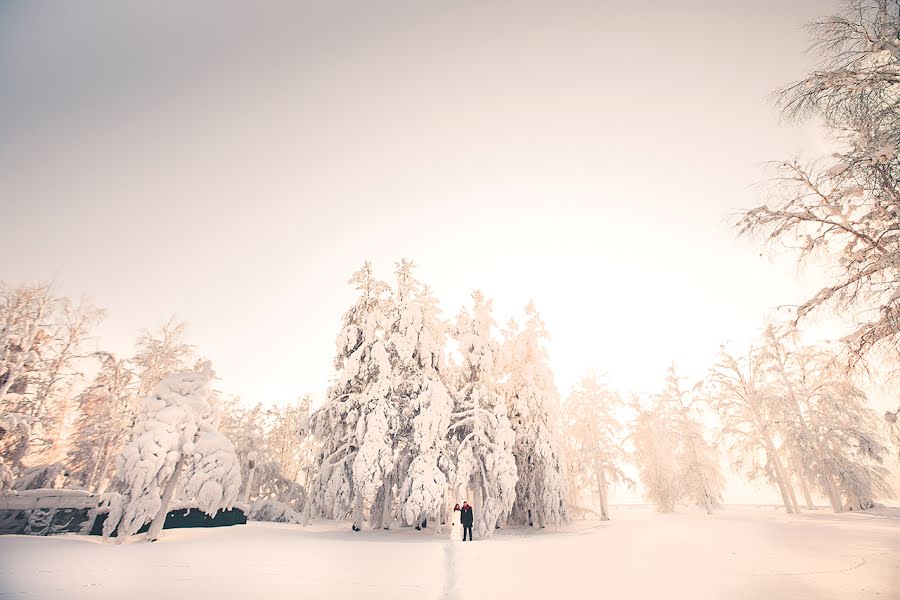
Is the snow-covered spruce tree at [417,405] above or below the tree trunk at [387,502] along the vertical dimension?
above

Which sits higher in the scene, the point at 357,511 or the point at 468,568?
the point at 357,511

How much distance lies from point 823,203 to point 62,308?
2942cm

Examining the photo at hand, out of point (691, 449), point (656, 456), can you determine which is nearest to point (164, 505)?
point (691, 449)

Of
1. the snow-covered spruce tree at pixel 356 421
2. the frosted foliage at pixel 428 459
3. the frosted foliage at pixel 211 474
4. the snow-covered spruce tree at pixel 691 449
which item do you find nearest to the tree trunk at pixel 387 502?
the snow-covered spruce tree at pixel 356 421

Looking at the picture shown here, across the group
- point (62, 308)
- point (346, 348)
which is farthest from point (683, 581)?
point (62, 308)

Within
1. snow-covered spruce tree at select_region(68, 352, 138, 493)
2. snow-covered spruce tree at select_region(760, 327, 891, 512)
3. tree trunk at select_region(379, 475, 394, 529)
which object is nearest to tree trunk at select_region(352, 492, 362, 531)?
tree trunk at select_region(379, 475, 394, 529)

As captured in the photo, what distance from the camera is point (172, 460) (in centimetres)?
1300

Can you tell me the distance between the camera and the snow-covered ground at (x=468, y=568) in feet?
20.3

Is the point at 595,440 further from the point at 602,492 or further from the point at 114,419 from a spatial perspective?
the point at 114,419

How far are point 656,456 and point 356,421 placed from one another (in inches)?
1048

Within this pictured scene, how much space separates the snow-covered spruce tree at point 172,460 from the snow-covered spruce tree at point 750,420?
30986 millimetres

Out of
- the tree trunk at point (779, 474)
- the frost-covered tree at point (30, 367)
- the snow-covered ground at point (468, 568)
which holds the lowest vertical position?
the snow-covered ground at point (468, 568)

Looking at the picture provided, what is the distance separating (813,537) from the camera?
11.8 meters

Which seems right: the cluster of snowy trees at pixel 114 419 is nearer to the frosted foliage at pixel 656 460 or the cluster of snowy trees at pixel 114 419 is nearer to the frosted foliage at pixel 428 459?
the frosted foliage at pixel 428 459
